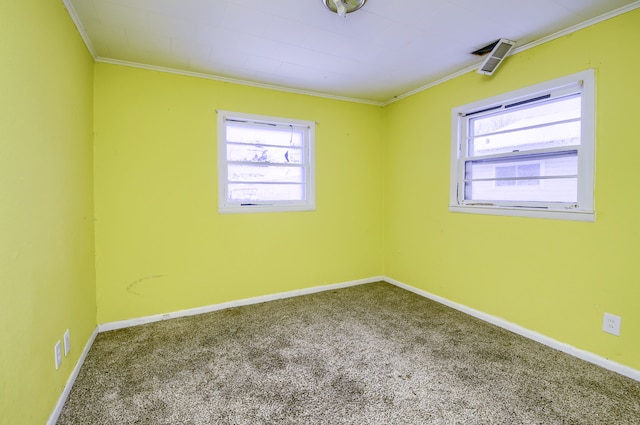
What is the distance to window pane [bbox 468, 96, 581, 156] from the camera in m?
2.32

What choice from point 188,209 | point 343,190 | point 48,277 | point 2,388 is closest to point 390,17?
point 343,190

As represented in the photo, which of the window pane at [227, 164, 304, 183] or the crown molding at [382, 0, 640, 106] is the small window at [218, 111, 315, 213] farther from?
the crown molding at [382, 0, 640, 106]

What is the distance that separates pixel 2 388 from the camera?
112cm

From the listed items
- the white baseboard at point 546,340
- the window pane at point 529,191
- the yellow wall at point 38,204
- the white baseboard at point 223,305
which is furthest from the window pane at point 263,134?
the white baseboard at point 546,340

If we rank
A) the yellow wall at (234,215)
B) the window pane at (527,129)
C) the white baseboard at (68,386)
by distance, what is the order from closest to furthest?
the yellow wall at (234,215) < the white baseboard at (68,386) < the window pane at (527,129)

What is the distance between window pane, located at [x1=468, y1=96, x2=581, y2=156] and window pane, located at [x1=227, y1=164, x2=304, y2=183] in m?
1.89

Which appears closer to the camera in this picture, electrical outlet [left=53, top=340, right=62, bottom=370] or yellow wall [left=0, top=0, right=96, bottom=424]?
yellow wall [left=0, top=0, right=96, bottom=424]

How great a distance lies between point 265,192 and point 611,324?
3092mm

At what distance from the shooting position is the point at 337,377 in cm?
201

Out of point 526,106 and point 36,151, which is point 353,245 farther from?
point 36,151

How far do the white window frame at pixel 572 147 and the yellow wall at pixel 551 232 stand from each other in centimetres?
5

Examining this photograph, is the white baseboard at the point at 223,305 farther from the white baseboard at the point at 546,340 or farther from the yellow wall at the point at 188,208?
the white baseboard at the point at 546,340

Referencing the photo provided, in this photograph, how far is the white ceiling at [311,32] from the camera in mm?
1966

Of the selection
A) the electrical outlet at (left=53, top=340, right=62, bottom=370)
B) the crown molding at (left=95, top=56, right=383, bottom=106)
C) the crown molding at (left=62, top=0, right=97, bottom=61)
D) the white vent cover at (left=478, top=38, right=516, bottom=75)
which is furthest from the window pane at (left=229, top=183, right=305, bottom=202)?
the white vent cover at (left=478, top=38, right=516, bottom=75)
